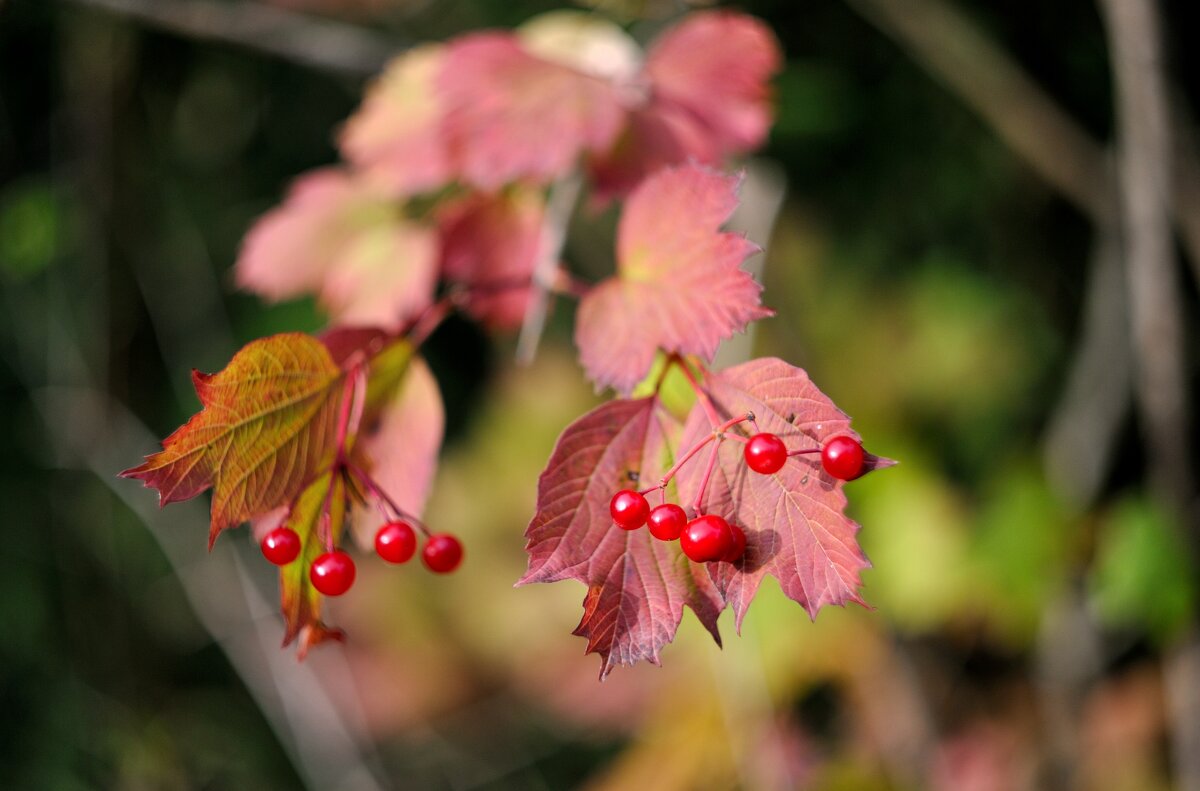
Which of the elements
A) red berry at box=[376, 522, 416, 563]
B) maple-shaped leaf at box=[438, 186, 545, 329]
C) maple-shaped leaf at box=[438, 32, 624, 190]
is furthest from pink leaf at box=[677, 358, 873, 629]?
maple-shaped leaf at box=[438, 186, 545, 329]

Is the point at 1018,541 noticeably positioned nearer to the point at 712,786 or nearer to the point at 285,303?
the point at 712,786

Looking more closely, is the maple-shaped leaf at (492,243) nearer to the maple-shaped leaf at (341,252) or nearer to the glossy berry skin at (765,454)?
the maple-shaped leaf at (341,252)

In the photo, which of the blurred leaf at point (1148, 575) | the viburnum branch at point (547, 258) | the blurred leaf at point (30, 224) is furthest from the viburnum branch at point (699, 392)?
the blurred leaf at point (30, 224)

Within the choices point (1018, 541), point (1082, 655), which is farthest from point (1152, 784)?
point (1018, 541)

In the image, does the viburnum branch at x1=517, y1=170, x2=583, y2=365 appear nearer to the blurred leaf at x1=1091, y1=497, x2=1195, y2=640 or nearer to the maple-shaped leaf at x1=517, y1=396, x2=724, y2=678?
the maple-shaped leaf at x1=517, y1=396, x2=724, y2=678

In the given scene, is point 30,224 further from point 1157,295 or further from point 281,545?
point 1157,295

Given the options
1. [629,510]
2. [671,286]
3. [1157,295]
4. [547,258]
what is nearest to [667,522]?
[629,510]
